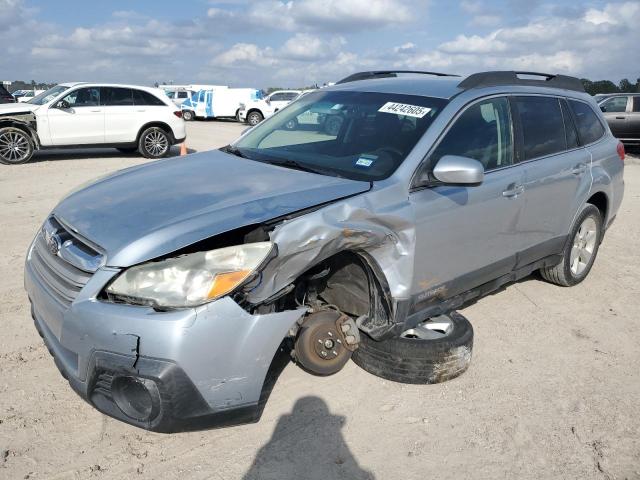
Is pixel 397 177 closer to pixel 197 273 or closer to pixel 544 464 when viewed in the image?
pixel 197 273

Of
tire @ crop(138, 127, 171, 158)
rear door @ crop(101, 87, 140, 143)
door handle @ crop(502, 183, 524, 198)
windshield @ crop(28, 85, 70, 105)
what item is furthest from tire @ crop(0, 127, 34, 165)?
door handle @ crop(502, 183, 524, 198)

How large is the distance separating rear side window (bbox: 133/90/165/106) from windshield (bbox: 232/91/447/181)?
9082mm

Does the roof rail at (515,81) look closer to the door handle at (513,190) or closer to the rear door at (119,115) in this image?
the door handle at (513,190)

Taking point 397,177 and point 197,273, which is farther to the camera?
point 397,177

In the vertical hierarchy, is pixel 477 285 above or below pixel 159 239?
below

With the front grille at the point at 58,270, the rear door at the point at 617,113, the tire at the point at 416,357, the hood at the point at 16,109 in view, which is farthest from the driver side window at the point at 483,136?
the rear door at the point at 617,113

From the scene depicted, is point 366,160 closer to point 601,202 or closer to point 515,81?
point 515,81

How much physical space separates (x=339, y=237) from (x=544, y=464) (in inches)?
59.3

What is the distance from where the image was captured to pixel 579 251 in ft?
16.7

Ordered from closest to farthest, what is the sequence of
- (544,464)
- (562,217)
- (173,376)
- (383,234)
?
(173,376) < (544,464) < (383,234) < (562,217)

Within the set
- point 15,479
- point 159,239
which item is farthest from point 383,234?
point 15,479

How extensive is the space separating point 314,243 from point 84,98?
36.0 feet

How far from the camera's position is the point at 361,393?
323 centimetres

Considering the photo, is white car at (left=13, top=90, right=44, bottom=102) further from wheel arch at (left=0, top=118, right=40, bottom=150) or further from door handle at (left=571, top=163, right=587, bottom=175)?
door handle at (left=571, top=163, right=587, bottom=175)
